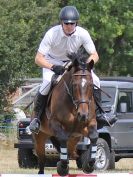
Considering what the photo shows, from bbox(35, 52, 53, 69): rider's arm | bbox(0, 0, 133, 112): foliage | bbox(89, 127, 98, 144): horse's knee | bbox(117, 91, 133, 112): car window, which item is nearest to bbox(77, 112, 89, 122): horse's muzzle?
bbox(89, 127, 98, 144): horse's knee

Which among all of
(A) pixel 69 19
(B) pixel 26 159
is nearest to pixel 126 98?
(B) pixel 26 159

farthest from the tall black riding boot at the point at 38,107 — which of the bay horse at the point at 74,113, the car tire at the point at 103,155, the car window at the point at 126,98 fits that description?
the car window at the point at 126,98

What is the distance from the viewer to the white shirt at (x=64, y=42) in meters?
12.3

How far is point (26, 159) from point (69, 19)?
806 cm

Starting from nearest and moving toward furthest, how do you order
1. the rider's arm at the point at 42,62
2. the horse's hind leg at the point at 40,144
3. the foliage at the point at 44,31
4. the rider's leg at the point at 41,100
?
the rider's arm at the point at 42,62
the rider's leg at the point at 41,100
the horse's hind leg at the point at 40,144
the foliage at the point at 44,31

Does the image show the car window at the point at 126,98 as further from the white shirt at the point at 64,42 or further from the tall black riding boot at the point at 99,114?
the white shirt at the point at 64,42

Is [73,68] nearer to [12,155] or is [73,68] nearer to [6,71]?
[12,155]

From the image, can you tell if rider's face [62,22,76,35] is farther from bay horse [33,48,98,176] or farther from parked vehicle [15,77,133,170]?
parked vehicle [15,77,133,170]

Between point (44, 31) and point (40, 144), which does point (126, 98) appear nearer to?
point (40, 144)

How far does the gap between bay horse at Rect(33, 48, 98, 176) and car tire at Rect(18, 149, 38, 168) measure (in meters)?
7.17

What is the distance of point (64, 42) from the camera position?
40.4ft

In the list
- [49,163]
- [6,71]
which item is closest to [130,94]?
[49,163]

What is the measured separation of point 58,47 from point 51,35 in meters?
0.23

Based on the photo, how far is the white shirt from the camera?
12305 millimetres
